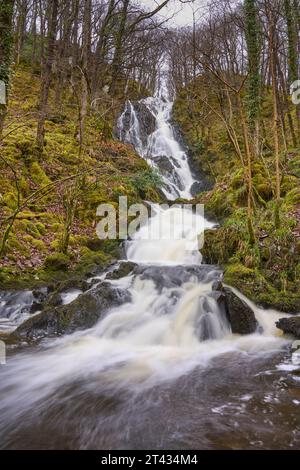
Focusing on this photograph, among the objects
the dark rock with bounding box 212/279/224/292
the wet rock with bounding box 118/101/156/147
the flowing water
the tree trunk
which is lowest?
the flowing water

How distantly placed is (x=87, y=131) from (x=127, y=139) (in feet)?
22.2

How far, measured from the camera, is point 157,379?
4289 millimetres

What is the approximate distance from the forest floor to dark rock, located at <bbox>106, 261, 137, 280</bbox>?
36.2 inches

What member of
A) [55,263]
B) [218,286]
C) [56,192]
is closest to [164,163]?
[56,192]

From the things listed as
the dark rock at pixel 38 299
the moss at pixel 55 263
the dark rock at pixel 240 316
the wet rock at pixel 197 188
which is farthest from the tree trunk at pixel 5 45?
the wet rock at pixel 197 188

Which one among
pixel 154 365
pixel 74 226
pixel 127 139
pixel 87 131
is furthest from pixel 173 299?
pixel 127 139

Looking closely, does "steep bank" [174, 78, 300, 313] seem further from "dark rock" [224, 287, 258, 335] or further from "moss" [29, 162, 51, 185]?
"moss" [29, 162, 51, 185]

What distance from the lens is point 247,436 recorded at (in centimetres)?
291

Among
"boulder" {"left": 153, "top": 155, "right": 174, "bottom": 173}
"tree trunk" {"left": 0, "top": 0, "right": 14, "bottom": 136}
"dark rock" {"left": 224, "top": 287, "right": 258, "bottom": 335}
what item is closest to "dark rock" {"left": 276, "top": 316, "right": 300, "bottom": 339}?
"dark rock" {"left": 224, "top": 287, "right": 258, "bottom": 335}

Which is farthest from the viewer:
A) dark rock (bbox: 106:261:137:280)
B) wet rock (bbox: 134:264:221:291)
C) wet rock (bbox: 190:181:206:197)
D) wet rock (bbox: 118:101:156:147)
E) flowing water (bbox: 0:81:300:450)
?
wet rock (bbox: 118:101:156:147)

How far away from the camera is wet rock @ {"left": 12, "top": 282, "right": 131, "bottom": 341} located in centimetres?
569

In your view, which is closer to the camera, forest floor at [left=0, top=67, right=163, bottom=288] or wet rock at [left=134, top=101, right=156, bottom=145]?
forest floor at [left=0, top=67, right=163, bottom=288]

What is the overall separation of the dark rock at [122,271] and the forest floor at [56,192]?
921mm

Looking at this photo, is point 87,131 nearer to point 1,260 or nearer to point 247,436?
point 1,260
